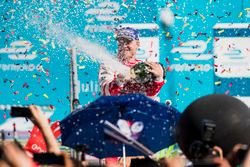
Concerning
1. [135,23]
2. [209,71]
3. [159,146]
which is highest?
[135,23]

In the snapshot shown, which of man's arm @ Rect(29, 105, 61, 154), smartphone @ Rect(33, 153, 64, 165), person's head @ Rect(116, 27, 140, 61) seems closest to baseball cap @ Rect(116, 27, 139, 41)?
person's head @ Rect(116, 27, 140, 61)

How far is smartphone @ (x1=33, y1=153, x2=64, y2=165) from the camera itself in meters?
3.39

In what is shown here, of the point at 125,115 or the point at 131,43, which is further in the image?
the point at 131,43

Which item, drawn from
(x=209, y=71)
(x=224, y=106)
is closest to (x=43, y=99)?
(x=209, y=71)

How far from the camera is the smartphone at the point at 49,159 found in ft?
11.1

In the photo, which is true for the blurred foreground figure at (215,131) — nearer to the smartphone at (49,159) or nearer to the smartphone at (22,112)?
the smartphone at (49,159)

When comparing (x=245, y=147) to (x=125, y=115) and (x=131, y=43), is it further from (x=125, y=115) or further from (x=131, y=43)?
(x=131, y=43)

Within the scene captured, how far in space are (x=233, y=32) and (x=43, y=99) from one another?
7.21 feet

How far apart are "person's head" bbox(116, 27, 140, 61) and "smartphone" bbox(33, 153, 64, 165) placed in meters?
4.47

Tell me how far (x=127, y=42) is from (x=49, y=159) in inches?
181

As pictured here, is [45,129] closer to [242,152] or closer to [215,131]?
[215,131]

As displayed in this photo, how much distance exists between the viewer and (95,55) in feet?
26.6

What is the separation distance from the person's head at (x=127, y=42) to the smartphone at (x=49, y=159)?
4472 millimetres

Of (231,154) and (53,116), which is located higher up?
(231,154)
